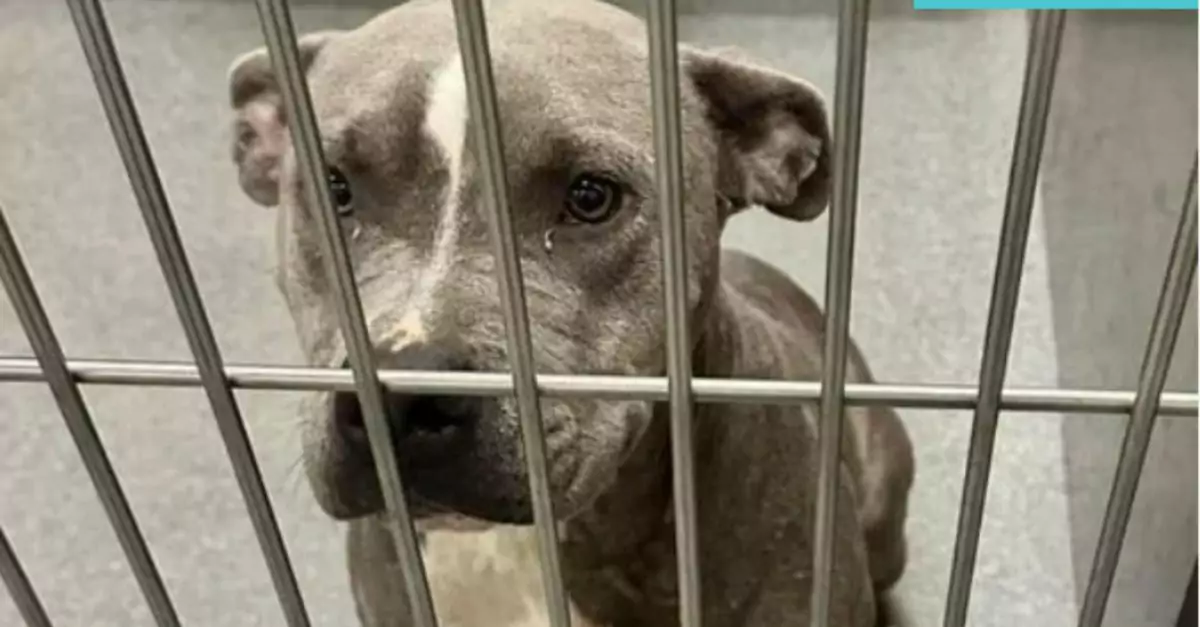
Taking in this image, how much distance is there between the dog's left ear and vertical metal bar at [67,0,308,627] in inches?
13.4

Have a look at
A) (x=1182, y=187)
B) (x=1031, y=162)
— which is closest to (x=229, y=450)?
(x=1031, y=162)

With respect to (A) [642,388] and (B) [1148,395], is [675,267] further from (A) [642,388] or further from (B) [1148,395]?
(B) [1148,395]

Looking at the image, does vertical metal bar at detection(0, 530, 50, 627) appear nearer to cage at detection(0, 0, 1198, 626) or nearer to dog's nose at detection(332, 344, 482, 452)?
cage at detection(0, 0, 1198, 626)

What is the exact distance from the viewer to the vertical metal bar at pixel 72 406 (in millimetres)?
708

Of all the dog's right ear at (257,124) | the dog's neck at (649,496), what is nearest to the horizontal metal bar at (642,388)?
the dog's neck at (649,496)

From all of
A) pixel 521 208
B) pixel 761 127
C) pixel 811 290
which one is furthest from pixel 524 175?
pixel 811 290

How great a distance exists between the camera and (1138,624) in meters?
1.19

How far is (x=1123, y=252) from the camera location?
1.27 m

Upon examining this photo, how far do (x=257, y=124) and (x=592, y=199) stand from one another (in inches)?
10.1

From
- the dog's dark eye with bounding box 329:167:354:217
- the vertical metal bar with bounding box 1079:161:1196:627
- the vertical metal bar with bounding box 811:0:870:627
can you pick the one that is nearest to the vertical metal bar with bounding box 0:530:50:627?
the dog's dark eye with bounding box 329:167:354:217

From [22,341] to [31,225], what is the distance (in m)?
0.14

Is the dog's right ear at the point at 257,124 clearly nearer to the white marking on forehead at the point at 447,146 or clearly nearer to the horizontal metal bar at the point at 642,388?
the white marking on forehead at the point at 447,146

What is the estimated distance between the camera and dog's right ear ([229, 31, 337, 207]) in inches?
41.6

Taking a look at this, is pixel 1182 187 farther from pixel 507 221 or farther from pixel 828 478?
pixel 507 221
